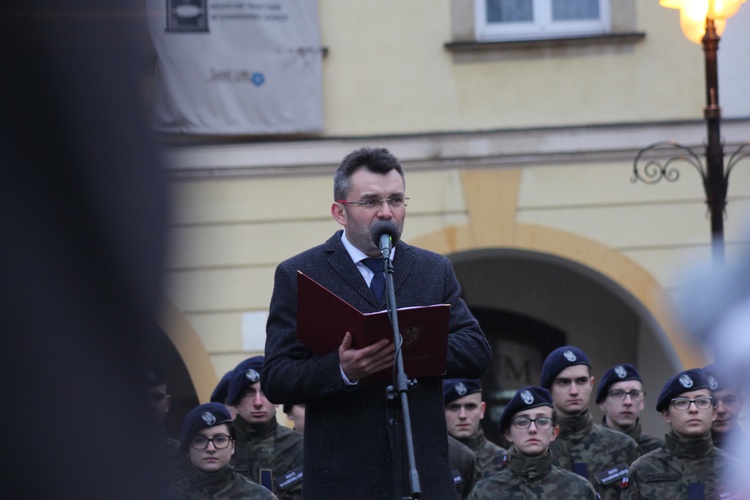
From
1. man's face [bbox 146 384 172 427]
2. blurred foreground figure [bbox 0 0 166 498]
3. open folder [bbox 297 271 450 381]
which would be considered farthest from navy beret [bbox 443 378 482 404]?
blurred foreground figure [bbox 0 0 166 498]

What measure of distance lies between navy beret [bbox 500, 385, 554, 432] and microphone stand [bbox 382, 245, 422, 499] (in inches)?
129

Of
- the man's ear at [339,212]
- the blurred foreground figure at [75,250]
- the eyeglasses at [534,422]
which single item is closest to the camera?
the blurred foreground figure at [75,250]

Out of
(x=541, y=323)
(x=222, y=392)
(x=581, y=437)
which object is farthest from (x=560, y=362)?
(x=541, y=323)

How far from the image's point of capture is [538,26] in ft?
37.5

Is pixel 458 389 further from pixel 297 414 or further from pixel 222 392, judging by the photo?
pixel 222 392

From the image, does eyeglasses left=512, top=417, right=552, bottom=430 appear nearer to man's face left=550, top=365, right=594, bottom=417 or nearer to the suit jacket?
man's face left=550, top=365, right=594, bottom=417

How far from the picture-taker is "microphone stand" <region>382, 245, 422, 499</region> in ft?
11.1

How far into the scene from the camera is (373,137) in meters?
11.1

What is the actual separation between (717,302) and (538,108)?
9262 mm

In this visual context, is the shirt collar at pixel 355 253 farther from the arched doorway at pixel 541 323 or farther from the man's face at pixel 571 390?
the arched doorway at pixel 541 323

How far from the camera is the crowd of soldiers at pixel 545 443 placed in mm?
6637

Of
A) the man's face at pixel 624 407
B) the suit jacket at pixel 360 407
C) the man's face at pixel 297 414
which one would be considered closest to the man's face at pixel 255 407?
the man's face at pixel 297 414

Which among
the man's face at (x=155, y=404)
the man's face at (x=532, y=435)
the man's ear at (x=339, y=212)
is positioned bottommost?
the man's face at (x=532, y=435)

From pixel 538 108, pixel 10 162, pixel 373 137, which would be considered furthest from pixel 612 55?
pixel 10 162
